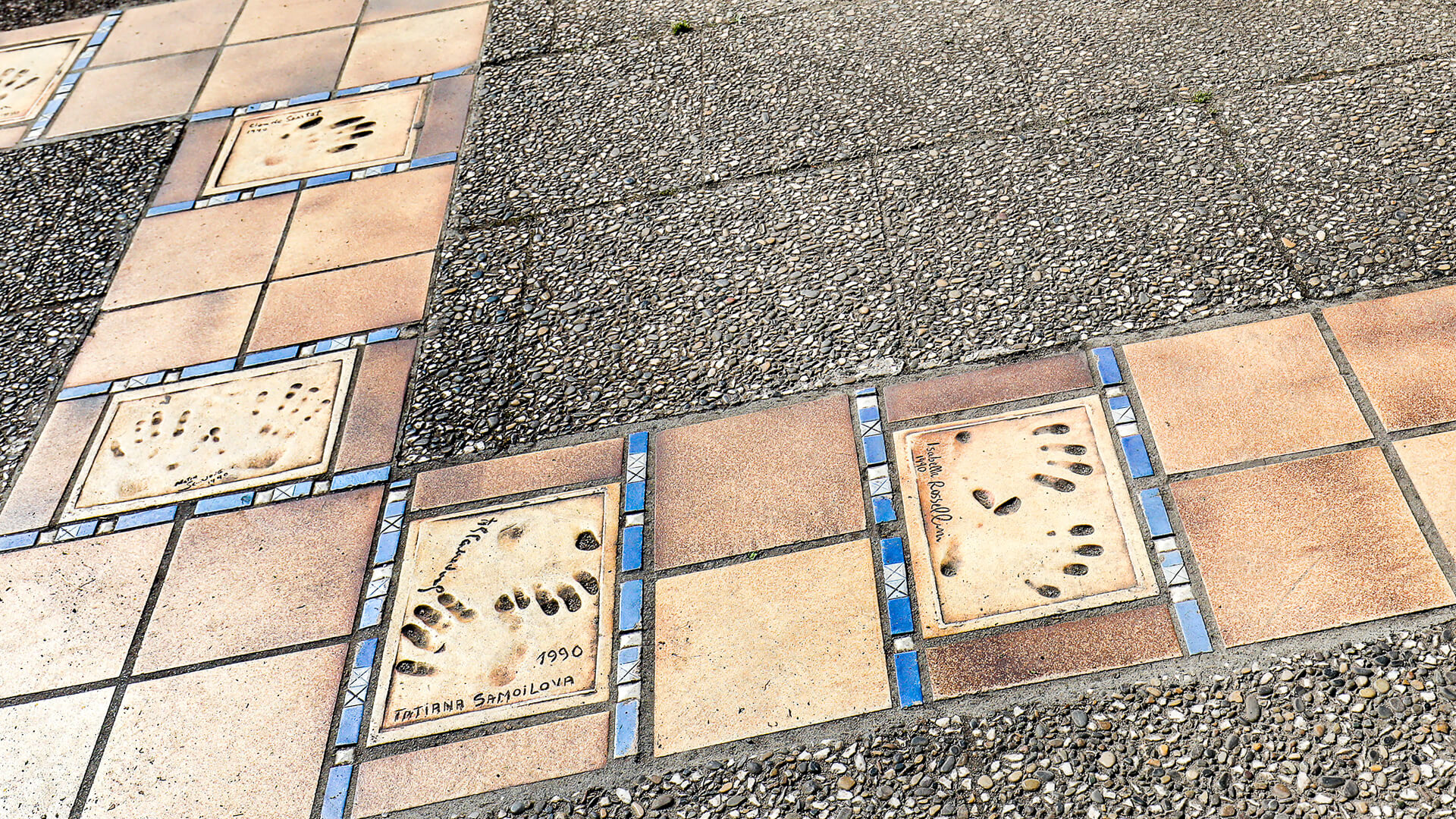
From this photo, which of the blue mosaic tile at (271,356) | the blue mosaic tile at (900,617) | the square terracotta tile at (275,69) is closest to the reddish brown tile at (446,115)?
the square terracotta tile at (275,69)

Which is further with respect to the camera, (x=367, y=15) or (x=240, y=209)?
(x=367, y=15)

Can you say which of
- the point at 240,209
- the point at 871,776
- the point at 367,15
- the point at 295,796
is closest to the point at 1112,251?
the point at 871,776

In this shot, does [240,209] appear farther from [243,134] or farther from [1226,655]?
[1226,655]

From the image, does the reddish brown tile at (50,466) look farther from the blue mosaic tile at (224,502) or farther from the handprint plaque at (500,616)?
the handprint plaque at (500,616)

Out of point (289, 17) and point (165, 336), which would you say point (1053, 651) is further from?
point (289, 17)

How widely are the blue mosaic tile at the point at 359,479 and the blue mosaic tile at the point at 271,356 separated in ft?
1.88

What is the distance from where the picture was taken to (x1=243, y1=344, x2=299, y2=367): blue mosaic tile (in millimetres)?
2992

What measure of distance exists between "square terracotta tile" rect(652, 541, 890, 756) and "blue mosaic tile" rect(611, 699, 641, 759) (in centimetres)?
4

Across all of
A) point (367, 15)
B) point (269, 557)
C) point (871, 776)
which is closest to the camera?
point (871, 776)

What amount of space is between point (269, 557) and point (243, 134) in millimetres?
2246

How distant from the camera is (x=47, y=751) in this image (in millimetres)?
2156

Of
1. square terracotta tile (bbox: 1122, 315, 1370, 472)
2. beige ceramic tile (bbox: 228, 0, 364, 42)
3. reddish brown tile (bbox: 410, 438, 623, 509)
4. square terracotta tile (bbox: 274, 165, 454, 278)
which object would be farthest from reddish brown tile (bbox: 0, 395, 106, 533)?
square terracotta tile (bbox: 1122, 315, 1370, 472)

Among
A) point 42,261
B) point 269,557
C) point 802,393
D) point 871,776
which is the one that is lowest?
point 871,776

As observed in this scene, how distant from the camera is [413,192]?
3.56 m
